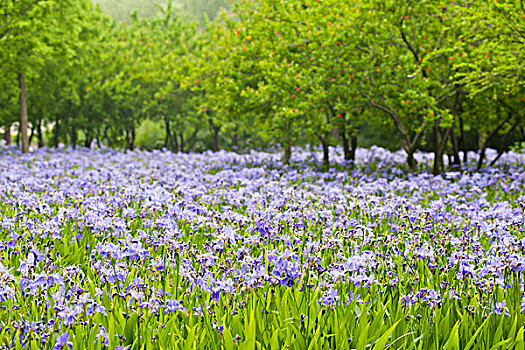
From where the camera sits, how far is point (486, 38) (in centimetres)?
1155

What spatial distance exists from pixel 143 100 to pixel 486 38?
18766 millimetres

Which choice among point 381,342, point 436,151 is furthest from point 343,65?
point 381,342

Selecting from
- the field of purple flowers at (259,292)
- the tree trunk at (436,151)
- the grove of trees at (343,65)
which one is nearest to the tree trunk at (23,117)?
the grove of trees at (343,65)

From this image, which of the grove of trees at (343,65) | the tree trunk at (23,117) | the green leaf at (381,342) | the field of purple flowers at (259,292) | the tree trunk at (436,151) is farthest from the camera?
the tree trunk at (23,117)

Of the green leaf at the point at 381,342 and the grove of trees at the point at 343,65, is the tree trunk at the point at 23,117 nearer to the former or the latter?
the grove of trees at the point at 343,65

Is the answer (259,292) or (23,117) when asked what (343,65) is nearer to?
(259,292)

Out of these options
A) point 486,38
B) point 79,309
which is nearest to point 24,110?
point 486,38

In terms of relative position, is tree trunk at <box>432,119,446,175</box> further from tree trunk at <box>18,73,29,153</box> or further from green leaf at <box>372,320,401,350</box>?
tree trunk at <box>18,73,29,153</box>

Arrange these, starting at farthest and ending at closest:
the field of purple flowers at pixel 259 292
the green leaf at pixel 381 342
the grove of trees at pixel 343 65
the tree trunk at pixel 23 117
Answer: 1. the tree trunk at pixel 23 117
2. the grove of trees at pixel 343 65
3. the field of purple flowers at pixel 259 292
4. the green leaf at pixel 381 342

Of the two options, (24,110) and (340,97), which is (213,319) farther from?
(24,110)

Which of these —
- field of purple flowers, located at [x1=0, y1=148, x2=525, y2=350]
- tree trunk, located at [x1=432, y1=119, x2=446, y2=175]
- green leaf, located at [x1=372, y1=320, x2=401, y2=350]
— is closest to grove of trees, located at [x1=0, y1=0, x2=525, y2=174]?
tree trunk, located at [x1=432, y1=119, x2=446, y2=175]

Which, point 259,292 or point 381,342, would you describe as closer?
point 381,342

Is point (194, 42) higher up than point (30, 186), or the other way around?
point (194, 42)

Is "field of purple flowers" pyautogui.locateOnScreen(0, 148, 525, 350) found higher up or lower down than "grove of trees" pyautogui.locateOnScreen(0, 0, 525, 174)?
lower down
